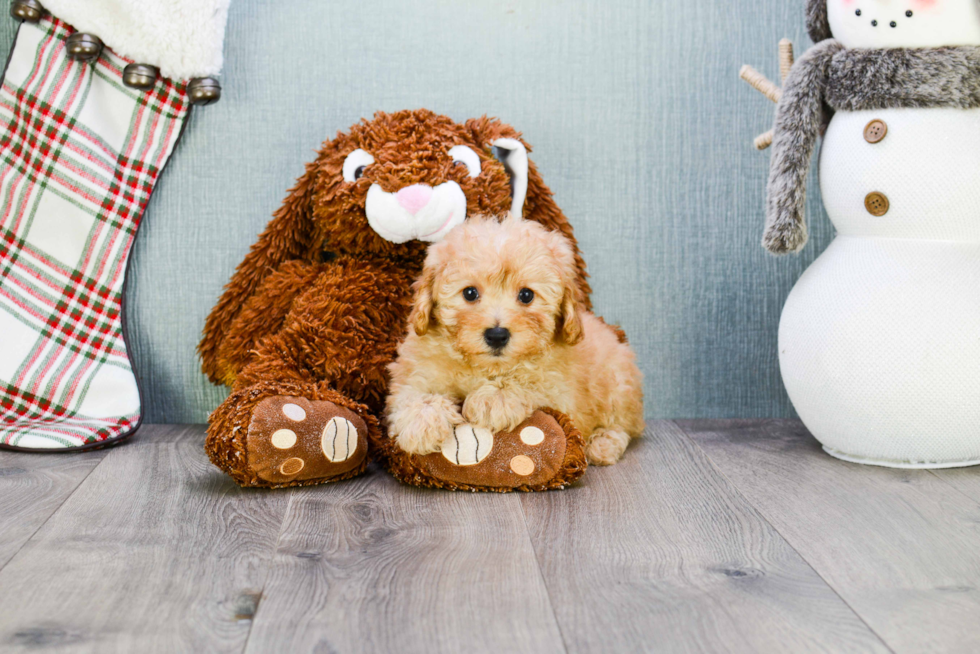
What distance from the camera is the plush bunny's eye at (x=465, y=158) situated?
137 centimetres

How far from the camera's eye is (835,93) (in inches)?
52.8

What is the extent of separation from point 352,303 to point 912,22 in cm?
94

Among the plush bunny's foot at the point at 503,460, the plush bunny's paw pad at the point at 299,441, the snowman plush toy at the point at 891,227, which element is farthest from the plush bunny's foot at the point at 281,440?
the snowman plush toy at the point at 891,227

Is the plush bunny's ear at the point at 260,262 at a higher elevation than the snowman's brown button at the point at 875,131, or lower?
lower

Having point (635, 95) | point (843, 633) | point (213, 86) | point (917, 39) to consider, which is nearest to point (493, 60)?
point (635, 95)

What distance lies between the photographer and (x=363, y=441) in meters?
1.27

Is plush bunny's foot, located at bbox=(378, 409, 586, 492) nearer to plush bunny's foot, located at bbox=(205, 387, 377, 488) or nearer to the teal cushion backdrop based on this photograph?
plush bunny's foot, located at bbox=(205, 387, 377, 488)

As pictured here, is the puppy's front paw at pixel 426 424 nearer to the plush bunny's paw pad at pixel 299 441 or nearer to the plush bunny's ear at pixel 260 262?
the plush bunny's paw pad at pixel 299 441

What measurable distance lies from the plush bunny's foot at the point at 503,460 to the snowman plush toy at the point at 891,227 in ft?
1.44

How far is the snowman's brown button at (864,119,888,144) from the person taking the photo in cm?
129

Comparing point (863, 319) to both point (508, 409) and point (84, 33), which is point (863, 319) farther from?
point (84, 33)

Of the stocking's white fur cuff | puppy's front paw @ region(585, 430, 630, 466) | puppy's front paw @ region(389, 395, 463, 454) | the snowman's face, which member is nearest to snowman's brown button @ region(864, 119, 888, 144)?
the snowman's face

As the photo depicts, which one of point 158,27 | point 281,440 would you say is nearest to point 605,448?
point 281,440

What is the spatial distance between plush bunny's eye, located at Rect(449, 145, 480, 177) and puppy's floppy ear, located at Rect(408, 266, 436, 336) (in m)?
0.24
